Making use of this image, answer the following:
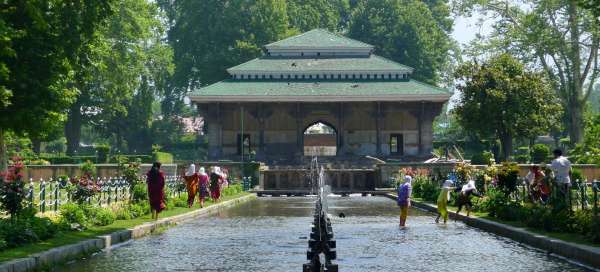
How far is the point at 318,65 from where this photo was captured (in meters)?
71.1

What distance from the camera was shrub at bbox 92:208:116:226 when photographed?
22.1 m

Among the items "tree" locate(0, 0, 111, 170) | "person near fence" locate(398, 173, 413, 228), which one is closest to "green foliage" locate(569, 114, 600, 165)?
"person near fence" locate(398, 173, 413, 228)

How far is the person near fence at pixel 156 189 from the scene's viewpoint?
25.0 metres

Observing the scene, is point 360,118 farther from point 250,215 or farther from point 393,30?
point 250,215

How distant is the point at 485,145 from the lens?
260ft

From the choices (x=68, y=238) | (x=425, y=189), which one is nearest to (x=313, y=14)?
(x=425, y=189)

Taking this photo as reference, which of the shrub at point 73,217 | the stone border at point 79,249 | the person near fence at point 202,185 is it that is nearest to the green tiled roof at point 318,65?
the person near fence at point 202,185

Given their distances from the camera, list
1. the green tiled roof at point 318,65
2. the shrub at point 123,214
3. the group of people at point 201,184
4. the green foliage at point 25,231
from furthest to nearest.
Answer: the green tiled roof at point 318,65 → the group of people at point 201,184 → the shrub at point 123,214 → the green foliage at point 25,231

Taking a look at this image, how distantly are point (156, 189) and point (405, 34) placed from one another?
228 ft

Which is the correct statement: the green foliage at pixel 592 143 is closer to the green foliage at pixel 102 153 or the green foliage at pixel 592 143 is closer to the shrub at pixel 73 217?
the shrub at pixel 73 217

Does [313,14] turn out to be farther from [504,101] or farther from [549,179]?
[549,179]

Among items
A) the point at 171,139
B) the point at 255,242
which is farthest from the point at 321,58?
the point at 255,242

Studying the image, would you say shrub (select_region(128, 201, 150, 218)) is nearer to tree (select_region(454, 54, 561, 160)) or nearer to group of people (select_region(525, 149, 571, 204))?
group of people (select_region(525, 149, 571, 204))

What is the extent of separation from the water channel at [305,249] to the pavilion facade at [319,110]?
39.5 metres
